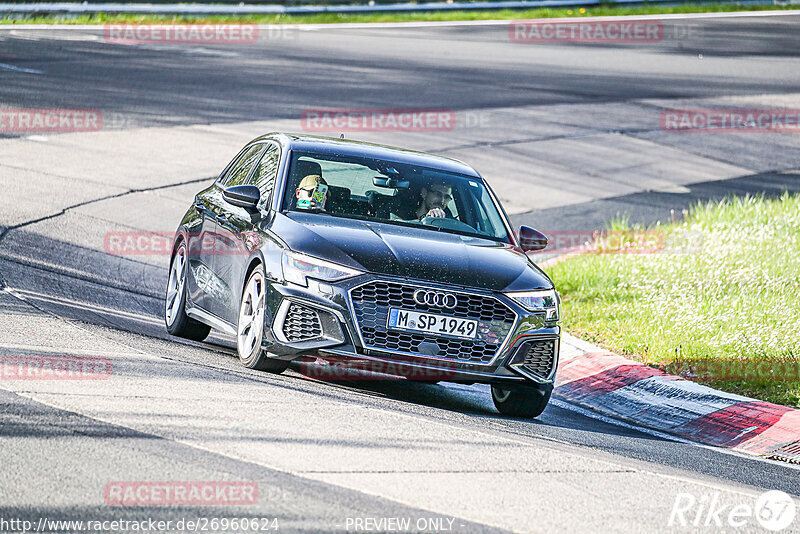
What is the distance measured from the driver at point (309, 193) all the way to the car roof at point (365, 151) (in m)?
0.33

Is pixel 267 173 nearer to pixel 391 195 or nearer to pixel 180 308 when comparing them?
pixel 391 195

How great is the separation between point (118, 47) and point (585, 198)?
1514 cm

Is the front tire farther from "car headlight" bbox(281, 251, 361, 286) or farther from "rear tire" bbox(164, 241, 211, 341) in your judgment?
"rear tire" bbox(164, 241, 211, 341)

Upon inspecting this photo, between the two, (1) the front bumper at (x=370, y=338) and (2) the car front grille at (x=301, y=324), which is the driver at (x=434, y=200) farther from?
(2) the car front grille at (x=301, y=324)

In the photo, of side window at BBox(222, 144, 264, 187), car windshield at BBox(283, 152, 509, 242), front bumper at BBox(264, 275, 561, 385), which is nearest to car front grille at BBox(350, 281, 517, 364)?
front bumper at BBox(264, 275, 561, 385)

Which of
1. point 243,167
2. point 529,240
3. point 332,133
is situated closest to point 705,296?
point 529,240

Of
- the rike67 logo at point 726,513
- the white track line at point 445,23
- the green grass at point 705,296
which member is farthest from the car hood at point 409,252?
the white track line at point 445,23

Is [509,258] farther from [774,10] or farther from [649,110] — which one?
[774,10]

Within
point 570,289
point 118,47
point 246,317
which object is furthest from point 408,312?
point 118,47

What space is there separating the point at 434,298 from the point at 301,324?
0.86 meters

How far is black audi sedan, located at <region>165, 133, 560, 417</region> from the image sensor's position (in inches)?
309

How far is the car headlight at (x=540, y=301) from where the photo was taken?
816 centimetres

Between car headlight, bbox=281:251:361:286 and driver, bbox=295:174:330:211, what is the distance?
900 millimetres

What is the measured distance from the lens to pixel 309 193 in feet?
29.5
